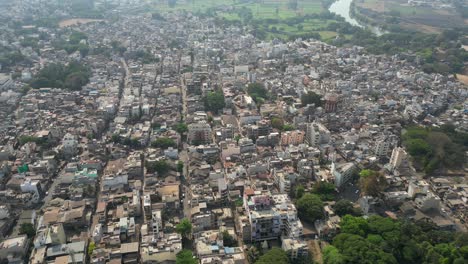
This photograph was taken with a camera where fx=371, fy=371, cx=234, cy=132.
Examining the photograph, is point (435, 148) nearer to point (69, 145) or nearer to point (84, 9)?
point (69, 145)

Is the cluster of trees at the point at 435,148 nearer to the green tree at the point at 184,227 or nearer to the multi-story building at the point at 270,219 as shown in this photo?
the multi-story building at the point at 270,219

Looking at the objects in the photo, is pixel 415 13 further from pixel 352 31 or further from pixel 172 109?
pixel 172 109

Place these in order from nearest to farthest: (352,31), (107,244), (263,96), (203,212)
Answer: (107,244), (203,212), (263,96), (352,31)

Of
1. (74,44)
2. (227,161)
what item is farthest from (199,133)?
(74,44)

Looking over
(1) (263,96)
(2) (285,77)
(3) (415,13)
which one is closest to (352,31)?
(3) (415,13)

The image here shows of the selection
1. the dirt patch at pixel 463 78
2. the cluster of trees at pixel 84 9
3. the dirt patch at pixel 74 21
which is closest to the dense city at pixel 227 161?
the dirt patch at pixel 463 78
